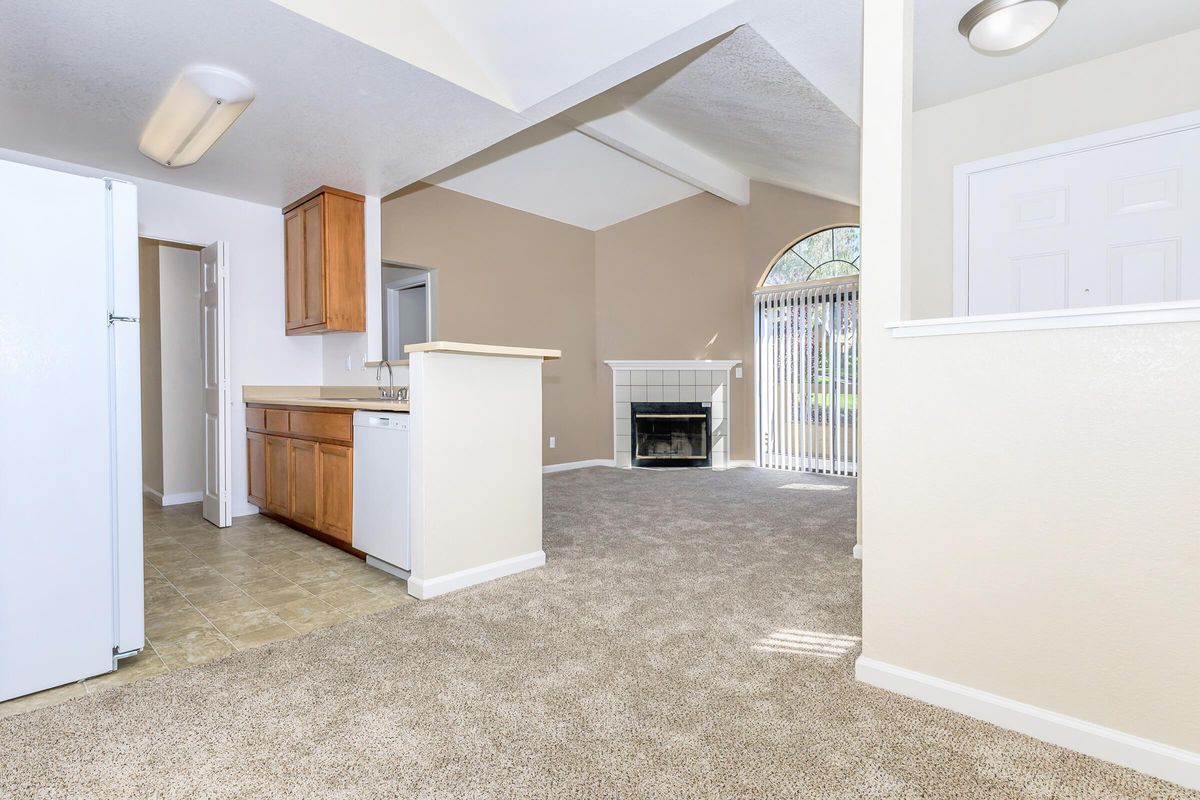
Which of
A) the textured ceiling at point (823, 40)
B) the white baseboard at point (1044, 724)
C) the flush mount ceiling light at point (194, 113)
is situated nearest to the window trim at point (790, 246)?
the textured ceiling at point (823, 40)

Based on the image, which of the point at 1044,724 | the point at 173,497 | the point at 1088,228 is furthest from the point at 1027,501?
the point at 173,497

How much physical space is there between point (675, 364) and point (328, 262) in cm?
403

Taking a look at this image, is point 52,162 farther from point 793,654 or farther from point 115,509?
point 793,654

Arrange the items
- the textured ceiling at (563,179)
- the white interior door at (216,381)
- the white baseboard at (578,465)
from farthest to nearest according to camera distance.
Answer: the white baseboard at (578,465) < the textured ceiling at (563,179) < the white interior door at (216,381)

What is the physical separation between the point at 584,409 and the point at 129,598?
5.36m

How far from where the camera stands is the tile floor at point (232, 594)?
2.16m

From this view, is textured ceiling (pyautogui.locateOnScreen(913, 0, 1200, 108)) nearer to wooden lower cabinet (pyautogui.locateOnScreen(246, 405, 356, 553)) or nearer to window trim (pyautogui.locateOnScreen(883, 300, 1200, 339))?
window trim (pyautogui.locateOnScreen(883, 300, 1200, 339))

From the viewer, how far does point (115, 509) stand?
2037mm

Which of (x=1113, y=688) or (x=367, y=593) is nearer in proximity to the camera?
(x=1113, y=688)

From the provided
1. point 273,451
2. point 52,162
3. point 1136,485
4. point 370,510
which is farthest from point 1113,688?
point 52,162

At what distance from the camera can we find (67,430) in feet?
6.35

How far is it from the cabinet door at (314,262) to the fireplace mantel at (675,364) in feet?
12.0

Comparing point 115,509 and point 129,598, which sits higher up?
point 115,509

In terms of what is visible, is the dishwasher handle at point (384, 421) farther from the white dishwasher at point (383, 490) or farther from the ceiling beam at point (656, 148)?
the ceiling beam at point (656, 148)
